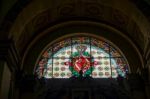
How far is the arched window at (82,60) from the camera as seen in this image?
39.8 feet

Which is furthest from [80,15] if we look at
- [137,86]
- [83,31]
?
[137,86]

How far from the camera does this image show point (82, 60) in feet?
→ 40.7

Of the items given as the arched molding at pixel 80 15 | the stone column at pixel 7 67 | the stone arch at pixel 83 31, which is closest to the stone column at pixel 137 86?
the stone arch at pixel 83 31

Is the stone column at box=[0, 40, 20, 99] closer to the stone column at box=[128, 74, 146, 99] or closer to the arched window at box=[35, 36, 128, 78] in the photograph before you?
the arched window at box=[35, 36, 128, 78]

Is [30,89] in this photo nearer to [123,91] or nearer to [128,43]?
[123,91]

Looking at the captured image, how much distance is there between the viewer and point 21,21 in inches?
415

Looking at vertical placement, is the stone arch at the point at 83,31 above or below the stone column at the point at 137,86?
above

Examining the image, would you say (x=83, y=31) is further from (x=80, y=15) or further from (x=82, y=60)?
(x=82, y=60)

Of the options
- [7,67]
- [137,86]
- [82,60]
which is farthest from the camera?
[82,60]

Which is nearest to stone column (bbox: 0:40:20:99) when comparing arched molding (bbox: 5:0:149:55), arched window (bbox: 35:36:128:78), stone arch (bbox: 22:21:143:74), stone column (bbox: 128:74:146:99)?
arched molding (bbox: 5:0:149:55)

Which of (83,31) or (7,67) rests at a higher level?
(83,31)

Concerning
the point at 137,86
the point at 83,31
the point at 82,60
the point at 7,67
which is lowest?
the point at 137,86

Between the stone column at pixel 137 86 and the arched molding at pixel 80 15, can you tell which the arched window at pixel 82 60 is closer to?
the stone column at pixel 137 86

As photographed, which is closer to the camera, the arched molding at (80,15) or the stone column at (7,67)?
the stone column at (7,67)
